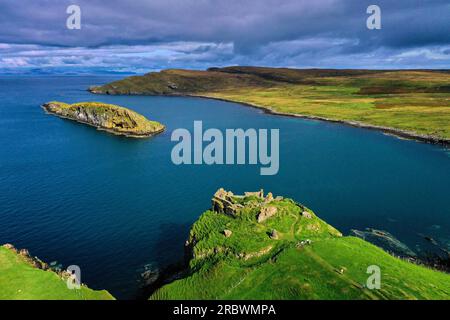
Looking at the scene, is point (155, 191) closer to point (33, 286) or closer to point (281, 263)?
point (33, 286)

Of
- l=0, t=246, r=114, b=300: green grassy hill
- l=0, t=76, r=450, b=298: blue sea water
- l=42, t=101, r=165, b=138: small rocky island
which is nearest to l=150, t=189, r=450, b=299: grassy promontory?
l=0, t=246, r=114, b=300: green grassy hill

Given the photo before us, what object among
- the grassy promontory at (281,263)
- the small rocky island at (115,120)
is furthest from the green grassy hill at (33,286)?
the small rocky island at (115,120)

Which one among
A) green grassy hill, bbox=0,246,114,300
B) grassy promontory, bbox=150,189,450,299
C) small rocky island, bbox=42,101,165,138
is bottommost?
green grassy hill, bbox=0,246,114,300

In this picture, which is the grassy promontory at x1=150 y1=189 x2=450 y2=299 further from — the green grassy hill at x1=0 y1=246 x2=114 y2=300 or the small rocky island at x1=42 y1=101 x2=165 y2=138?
the small rocky island at x1=42 y1=101 x2=165 y2=138

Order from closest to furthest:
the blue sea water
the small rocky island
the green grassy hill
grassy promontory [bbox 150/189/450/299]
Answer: grassy promontory [bbox 150/189/450/299] → the green grassy hill → the blue sea water → the small rocky island

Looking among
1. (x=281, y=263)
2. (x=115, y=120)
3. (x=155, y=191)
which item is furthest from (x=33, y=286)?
(x=115, y=120)
